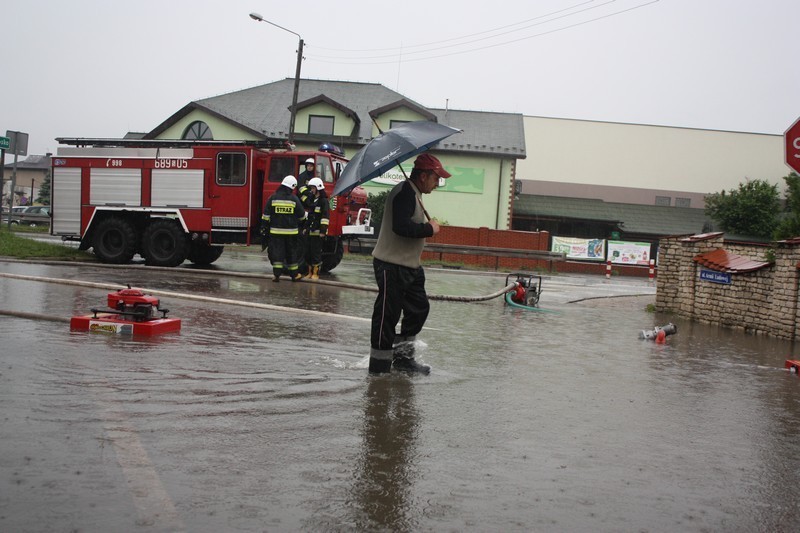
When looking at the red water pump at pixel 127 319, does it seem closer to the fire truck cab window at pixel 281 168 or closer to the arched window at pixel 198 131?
the fire truck cab window at pixel 281 168

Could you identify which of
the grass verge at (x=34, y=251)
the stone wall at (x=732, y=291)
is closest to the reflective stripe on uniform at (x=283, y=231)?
the grass verge at (x=34, y=251)

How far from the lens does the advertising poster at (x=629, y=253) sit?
41.3 metres

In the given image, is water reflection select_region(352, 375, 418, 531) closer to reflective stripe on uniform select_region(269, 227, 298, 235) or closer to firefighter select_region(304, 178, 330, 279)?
reflective stripe on uniform select_region(269, 227, 298, 235)

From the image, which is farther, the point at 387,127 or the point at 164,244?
the point at 387,127

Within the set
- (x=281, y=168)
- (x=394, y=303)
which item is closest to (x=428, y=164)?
(x=394, y=303)

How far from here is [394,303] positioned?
7.08 m

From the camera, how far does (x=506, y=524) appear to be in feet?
12.1

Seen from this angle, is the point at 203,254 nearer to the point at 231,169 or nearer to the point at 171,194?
the point at 171,194

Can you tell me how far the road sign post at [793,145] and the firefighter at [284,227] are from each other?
887 centimetres

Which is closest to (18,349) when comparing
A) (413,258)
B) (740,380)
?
(413,258)

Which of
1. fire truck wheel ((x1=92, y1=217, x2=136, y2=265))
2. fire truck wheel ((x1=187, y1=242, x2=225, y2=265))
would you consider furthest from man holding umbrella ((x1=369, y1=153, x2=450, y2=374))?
fire truck wheel ((x1=187, y1=242, x2=225, y2=265))

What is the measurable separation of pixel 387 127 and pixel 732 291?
110 feet

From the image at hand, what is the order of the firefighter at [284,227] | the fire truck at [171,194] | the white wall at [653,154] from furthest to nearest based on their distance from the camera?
the white wall at [653,154] → the fire truck at [171,194] → the firefighter at [284,227]

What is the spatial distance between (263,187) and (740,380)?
13174 mm
